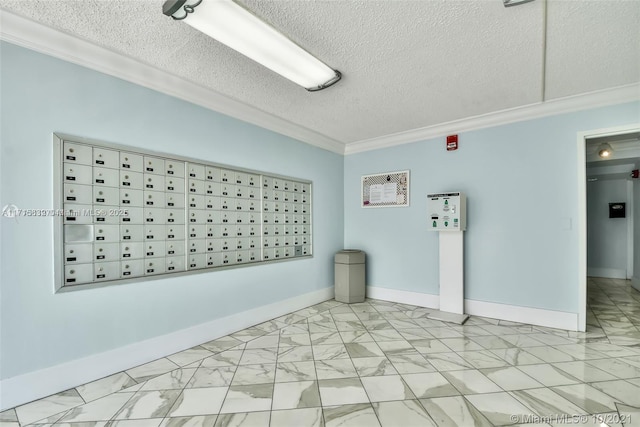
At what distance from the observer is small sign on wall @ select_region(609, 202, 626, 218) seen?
18.8 ft

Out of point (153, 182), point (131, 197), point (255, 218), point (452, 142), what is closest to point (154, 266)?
point (131, 197)

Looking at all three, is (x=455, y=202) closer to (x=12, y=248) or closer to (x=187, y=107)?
(x=187, y=107)

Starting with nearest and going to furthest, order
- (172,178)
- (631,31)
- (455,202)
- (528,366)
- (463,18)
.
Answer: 1. (463,18)
2. (631,31)
3. (528,366)
4. (172,178)
5. (455,202)

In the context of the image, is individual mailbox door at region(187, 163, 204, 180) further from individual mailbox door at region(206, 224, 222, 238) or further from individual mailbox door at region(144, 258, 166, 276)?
individual mailbox door at region(144, 258, 166, 276)

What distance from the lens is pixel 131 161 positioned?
7.77 feet

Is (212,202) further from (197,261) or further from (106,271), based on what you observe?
(106,271)

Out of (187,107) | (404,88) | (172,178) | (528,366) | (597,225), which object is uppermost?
(404,88)

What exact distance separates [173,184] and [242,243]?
999mm

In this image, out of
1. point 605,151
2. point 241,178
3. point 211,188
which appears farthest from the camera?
point 605,151

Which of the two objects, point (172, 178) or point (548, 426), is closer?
point (548, 426)

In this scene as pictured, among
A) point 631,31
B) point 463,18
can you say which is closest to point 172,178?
point 463,18

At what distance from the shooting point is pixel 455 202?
3.46 m

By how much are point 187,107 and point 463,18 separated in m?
2.44

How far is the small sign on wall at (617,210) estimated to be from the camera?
18.8 feet
